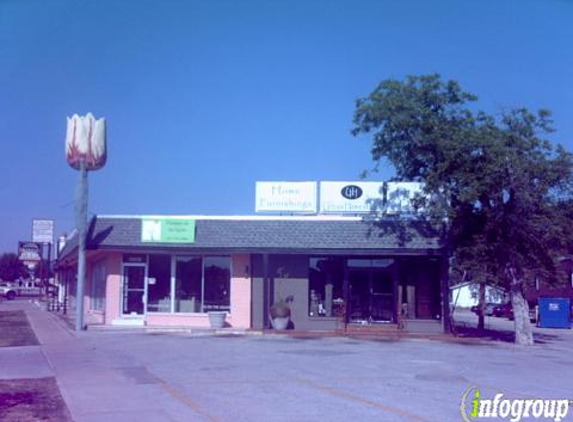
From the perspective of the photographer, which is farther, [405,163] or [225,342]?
[405,163]

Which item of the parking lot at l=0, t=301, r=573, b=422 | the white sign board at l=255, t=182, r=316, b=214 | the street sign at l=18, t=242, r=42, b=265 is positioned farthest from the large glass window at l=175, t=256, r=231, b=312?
the street sign at l=18, t=242, r=42, b=265

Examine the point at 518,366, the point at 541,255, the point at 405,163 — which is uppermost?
the point at 405,163

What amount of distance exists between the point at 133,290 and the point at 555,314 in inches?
965

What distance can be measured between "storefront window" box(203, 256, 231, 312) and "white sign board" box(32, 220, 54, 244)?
34.1 m

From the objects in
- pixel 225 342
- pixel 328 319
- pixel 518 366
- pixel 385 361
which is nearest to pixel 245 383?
pixel 385 361

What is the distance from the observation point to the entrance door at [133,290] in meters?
29.3

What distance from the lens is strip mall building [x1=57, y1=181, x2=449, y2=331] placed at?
28312mm

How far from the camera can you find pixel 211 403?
11.3 metres

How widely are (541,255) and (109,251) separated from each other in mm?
17161

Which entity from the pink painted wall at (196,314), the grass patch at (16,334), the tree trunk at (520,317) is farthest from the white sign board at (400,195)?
the grass patch at (16,334)

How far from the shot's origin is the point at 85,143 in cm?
2780

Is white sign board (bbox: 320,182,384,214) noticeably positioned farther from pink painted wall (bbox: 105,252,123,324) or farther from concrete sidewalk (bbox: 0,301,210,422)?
concrete sidewalk (bbox: 0,301,210,422)

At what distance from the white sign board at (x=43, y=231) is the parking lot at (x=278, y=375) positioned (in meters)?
36.8

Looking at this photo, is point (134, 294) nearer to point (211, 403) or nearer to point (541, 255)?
point (541, 255)
